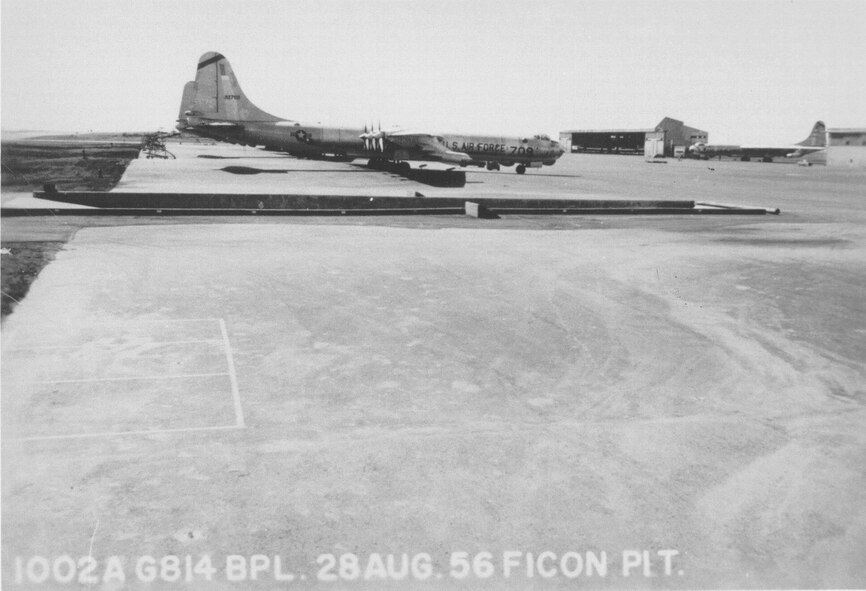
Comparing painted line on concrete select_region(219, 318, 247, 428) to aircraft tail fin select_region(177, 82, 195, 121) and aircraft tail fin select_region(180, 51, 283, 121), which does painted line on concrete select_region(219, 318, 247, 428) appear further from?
aircraft tail fin select_region(177, 82, 195, 121)

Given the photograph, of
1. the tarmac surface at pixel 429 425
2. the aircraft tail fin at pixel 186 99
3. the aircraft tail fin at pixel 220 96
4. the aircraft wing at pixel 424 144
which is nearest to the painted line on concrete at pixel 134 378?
the tarmac surface at pixel 429 425

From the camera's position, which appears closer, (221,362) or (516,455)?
(516,455)

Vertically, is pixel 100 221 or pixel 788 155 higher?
pixel 788 155

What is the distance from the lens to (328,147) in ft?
186

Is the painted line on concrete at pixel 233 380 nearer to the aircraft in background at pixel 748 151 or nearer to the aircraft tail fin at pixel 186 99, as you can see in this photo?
the aircraft tail fin at pixel 186 99

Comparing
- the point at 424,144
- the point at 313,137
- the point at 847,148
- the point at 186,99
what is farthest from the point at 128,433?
the point at 847,148

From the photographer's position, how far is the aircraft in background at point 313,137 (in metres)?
52.5

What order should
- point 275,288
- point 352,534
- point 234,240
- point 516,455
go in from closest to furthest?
point 352,534 → point 516,455 → point 275,288 → point 234,240

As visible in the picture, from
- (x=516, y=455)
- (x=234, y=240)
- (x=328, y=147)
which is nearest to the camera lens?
(x=516, y=455)

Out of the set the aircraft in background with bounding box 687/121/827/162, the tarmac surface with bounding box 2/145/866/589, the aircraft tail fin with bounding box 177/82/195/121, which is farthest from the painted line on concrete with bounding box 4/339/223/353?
the aircraft in background with bounding box 687/121/827/162

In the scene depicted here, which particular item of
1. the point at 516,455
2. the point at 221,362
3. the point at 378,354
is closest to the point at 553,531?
the point at 516,455

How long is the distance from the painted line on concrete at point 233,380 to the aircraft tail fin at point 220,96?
47486mm

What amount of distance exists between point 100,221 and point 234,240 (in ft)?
18.4

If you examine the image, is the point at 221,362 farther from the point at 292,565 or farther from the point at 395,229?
the point at 395,229
